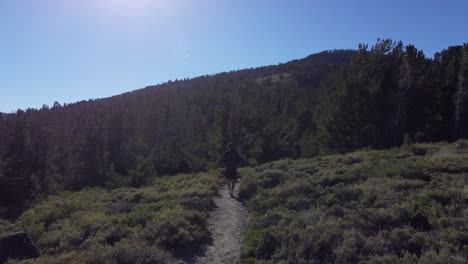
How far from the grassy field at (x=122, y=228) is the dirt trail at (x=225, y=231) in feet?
1.22

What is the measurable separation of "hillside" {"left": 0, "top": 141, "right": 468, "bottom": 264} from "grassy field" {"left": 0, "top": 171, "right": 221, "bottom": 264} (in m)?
0.03

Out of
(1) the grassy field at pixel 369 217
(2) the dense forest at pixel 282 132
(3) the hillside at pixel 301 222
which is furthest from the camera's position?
(2) the dense forest at pixel 282 132

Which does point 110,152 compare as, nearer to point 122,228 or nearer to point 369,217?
point 122,228

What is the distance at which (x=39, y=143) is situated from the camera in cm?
2536

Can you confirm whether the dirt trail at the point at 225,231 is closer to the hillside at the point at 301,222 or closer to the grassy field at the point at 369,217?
the hillside at the point at 301,222

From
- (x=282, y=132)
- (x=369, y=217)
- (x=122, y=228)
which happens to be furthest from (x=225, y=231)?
(x=282, y=132)

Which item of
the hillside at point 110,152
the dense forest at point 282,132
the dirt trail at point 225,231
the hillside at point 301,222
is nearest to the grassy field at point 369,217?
the hillside at point 301,222

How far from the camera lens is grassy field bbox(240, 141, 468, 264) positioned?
6.37m

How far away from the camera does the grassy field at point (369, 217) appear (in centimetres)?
637

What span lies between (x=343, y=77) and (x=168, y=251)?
22.0 m

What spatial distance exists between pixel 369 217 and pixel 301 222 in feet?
5.39

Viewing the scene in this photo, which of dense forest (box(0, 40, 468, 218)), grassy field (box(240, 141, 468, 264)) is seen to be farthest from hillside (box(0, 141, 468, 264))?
dense forest (box(0, 40, 468, 218))

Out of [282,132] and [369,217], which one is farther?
[282,132]

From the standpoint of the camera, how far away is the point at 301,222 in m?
8.34
